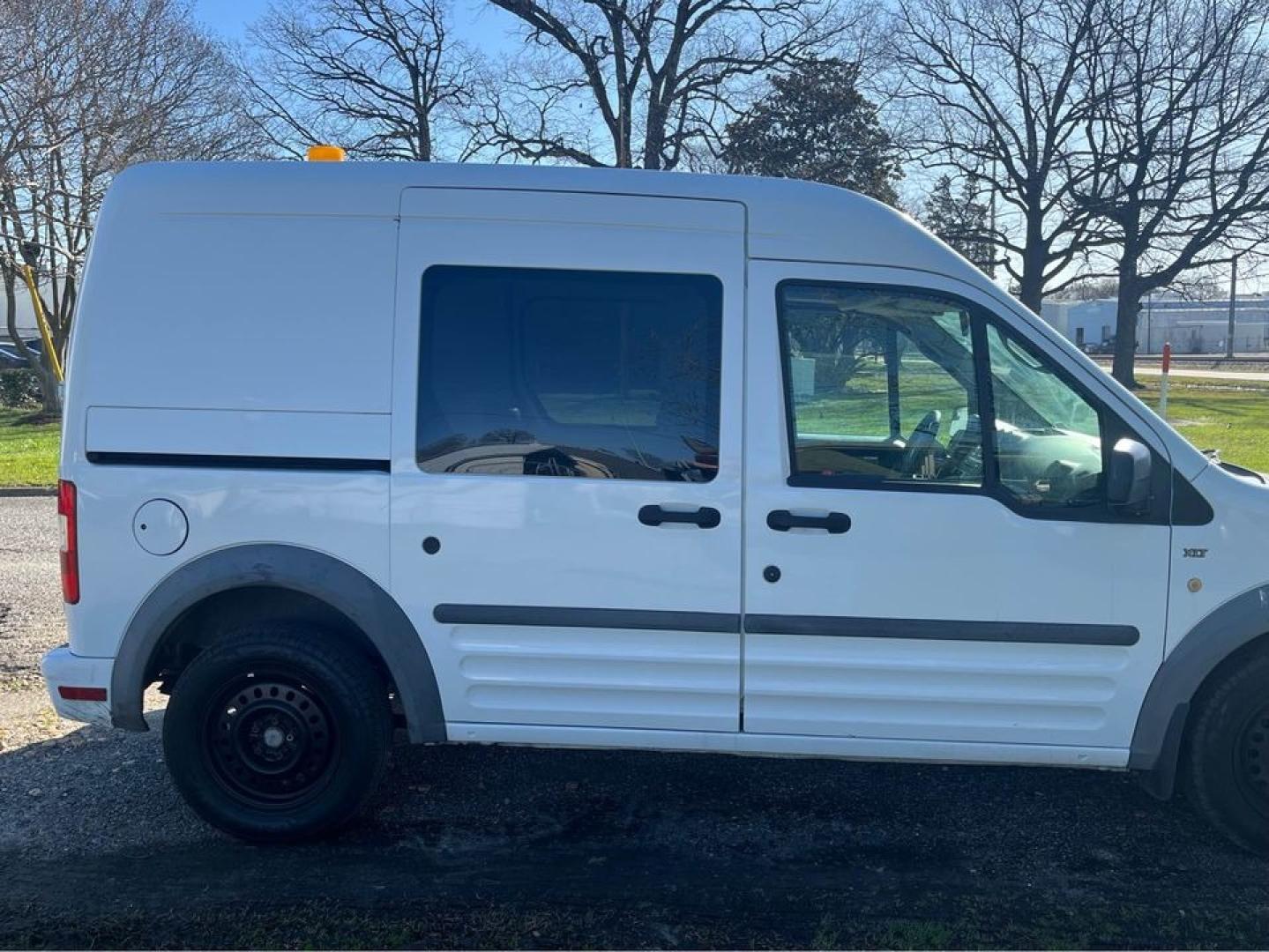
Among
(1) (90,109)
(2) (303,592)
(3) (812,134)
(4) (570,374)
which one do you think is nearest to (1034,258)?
(3) (812,134)

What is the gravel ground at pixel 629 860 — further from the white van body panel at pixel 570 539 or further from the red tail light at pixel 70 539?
the red tail light at pixel 70 539

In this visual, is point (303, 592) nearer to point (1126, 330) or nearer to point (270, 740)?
point (270, 740)

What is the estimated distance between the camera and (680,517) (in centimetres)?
371

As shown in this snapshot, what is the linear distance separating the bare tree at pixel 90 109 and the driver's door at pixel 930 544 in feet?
50.0

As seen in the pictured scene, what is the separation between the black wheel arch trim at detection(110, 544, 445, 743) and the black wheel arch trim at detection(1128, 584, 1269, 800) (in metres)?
2.50

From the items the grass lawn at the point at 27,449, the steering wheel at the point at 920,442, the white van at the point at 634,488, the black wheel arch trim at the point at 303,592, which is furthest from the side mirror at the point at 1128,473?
the grass lawn at the point at 27,449

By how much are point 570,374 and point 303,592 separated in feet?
4.09

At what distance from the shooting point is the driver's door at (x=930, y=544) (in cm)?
370

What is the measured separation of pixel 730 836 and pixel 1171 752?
63.1 inches

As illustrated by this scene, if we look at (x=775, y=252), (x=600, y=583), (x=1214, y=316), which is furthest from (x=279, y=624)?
(x=1214, y=316)

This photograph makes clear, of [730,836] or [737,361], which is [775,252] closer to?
[737,361]

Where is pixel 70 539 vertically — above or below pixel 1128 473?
below

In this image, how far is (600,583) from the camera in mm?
3770

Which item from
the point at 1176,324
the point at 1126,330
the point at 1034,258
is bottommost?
the point at 1126,330
